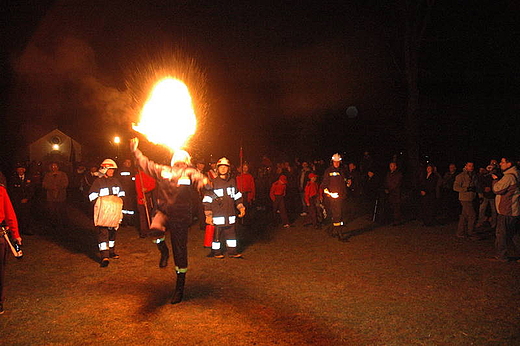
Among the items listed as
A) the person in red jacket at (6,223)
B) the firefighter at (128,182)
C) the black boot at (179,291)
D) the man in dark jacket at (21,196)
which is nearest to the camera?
the person in red jacket at (6,223)

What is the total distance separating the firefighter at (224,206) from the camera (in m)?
8.77

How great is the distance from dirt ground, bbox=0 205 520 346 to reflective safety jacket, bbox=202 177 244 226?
2.88ft

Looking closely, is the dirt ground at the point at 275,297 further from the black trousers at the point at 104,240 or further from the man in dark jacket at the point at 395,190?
the man in dark jacket at the point at 395,190

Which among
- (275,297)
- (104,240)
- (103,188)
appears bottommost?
(275,297)

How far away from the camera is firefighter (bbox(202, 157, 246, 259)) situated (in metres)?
8.77

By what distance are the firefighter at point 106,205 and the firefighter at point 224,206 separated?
5.84ft

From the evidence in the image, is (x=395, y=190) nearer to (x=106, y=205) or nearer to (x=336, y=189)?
(x=336, y=189)

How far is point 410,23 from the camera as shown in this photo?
62.6 feet

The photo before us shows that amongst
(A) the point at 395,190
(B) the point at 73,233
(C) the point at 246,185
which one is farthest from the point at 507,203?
(B) the point at 73,233

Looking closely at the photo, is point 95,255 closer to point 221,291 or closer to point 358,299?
point 221,291

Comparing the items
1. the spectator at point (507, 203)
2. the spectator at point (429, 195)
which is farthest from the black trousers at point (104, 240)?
the spectator at point (429, 195)

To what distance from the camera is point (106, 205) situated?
812 cm

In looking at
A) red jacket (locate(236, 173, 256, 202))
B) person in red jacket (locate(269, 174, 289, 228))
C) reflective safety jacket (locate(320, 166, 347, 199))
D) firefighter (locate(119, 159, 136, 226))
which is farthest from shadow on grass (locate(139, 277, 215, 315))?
person in red jacket (locate(269, 174, 289, 228))

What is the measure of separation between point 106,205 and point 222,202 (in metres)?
2.27
